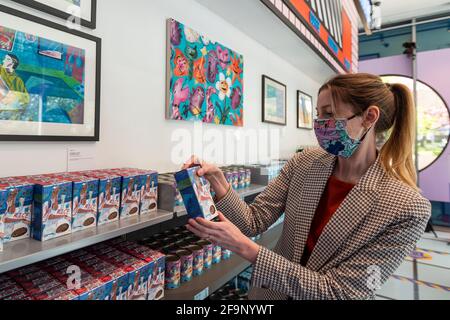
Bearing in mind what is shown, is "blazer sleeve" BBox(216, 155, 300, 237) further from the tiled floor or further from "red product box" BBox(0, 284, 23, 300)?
the tiled floor

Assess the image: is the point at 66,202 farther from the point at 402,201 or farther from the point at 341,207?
the point at 402,201

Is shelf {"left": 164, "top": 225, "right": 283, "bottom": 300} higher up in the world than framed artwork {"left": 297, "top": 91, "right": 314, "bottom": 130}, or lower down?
lower down

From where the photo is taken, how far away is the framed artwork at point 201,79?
79.5 inches

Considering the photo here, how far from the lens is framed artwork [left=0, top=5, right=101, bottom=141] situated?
1228 millimetres

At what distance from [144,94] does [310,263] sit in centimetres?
137

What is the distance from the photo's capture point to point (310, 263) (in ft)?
4.12

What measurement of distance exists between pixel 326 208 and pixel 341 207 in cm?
13

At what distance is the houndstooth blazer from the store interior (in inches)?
22.6

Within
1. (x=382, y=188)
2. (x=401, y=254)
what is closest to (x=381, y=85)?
(x=382, y=188)

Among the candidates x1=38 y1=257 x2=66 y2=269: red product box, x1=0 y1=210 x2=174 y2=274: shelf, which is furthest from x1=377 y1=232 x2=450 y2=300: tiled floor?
x1=38 y1=257 x2=66 y2=269: red product box

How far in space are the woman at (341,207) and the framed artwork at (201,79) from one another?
2.82 feet

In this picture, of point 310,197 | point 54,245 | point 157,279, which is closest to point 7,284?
point 54,245

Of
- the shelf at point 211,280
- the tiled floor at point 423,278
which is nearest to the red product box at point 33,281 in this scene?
the shelf at point 211,280

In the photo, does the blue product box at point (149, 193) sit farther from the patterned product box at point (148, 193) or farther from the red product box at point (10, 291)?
the red product box at point (10, 291)
